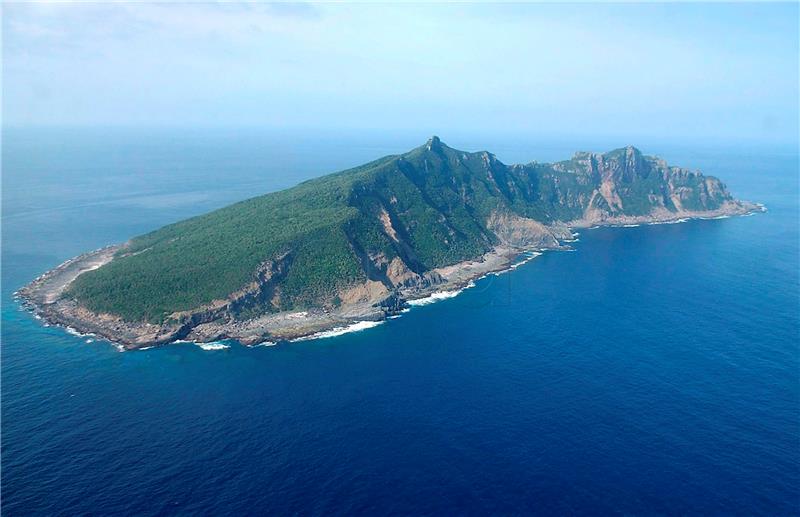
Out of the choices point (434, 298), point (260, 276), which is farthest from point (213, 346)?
point (434, 298)

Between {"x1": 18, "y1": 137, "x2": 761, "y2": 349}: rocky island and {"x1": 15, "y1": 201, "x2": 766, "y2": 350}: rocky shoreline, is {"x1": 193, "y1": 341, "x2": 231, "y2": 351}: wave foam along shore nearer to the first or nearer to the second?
{"x1": 15, "y1": 201, "x2": 766, "y2": 350}: rocky shoreline

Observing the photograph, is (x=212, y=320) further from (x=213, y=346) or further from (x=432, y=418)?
(x=432, y=418)

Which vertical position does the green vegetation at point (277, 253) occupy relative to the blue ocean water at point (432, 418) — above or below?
above

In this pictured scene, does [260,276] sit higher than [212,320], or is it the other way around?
[260,276]

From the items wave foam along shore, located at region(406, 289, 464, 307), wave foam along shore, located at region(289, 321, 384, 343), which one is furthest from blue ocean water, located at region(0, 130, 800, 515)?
wave foam along shore, located at region(406, 289, 464, 307)

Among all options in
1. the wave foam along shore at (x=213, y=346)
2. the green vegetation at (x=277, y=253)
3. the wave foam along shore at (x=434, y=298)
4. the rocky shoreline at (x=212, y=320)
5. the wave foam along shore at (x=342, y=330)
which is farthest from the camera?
the wave foam along shore at (x=434, y=298)

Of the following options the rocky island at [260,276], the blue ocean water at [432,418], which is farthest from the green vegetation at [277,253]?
the blue ocean water at [432,418]

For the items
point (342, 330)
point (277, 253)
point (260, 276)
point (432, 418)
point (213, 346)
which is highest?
point (277, 253)

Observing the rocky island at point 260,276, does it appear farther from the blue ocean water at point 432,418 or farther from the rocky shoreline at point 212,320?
the blue ocean water at point 432,418

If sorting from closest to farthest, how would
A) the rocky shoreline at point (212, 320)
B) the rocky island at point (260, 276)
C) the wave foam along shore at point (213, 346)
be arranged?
the wave foam along shore at point (213, 346)
the rocky shoreline at point (212, 320)
the rocky island at point (260, 276)

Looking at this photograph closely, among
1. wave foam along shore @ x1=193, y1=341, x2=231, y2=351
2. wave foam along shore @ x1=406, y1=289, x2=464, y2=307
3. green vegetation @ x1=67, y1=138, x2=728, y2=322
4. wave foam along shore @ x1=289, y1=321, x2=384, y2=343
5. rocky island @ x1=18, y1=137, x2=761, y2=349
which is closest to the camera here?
wave foam along shore @ x1=193, y1=341, x2=231, y2=351

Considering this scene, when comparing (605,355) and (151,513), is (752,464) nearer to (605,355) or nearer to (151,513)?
(605,355)

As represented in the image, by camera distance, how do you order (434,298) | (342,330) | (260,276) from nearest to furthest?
1. (342,330)
2. (260,276)
3. (434,298)

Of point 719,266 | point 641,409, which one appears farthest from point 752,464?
point 719,266
